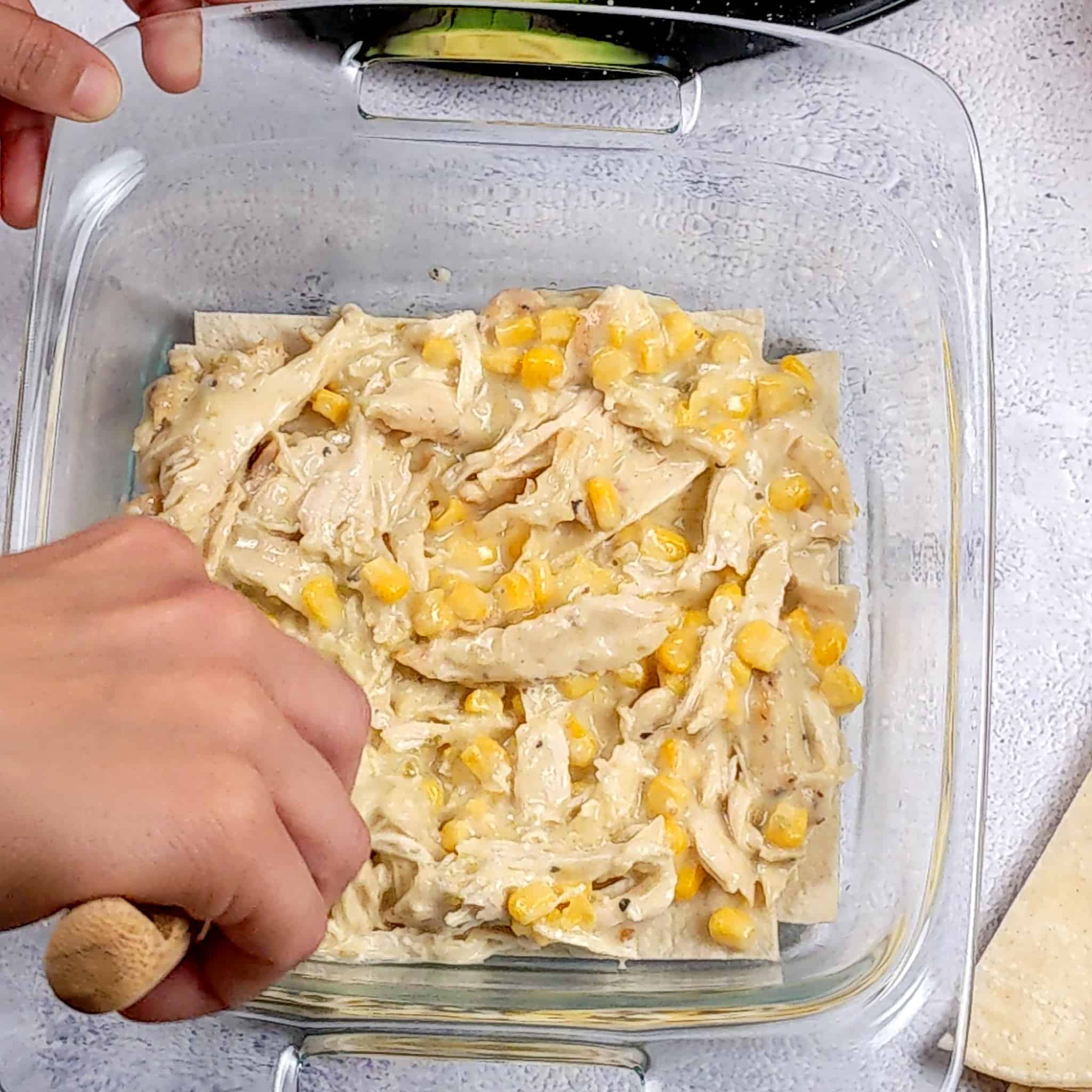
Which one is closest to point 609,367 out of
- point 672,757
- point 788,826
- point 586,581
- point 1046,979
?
point 586,581

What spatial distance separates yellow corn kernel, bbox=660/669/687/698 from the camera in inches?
57.9

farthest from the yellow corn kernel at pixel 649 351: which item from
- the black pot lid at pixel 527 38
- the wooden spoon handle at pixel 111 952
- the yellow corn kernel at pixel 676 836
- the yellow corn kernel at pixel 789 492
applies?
the wooden spoon handle at pixel 111 952

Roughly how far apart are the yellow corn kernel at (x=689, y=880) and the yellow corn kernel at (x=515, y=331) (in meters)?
0.69

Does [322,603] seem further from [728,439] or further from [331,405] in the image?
[728,439]

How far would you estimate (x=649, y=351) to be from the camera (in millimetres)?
1497

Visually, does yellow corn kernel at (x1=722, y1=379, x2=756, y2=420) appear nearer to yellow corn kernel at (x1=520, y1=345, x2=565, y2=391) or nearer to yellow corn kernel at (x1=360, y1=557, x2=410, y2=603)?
yellow corn kernel at (x1=520, y1=345, x2=565, y2=391)

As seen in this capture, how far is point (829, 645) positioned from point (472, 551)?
46 centimetres

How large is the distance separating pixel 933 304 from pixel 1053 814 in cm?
70

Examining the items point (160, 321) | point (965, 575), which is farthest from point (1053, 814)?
point (160, 321)

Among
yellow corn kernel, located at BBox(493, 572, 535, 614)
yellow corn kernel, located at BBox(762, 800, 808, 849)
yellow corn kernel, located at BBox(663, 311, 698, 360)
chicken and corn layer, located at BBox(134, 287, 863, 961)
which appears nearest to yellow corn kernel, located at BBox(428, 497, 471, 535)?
chicken and corn layer, located at BBox(134, 287, 863, 961)

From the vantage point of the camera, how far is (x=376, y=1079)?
1507 millimetres

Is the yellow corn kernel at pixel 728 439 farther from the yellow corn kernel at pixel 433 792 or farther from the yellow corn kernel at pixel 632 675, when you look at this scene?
the yellow corn kernel at pixel 433 792

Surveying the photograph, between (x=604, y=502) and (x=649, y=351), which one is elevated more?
(x=649, y=351)

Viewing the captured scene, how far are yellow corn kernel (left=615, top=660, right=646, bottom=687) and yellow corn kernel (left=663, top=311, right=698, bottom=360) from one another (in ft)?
1.31
